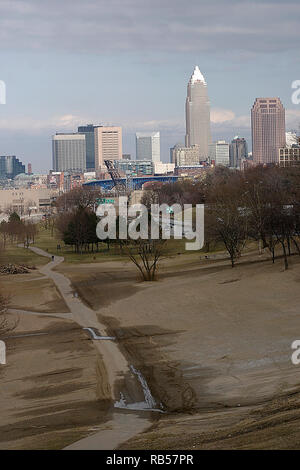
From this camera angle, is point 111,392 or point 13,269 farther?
point 13,269

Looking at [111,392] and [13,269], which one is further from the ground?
[13,269]

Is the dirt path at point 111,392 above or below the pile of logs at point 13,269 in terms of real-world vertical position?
below

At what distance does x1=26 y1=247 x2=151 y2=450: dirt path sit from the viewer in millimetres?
14366

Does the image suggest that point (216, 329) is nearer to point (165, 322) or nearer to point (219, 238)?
point (165, 322)

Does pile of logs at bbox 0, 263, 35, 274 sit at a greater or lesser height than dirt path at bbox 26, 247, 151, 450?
greater

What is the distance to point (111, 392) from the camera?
65.4 feet

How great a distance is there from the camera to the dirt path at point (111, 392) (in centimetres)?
1437

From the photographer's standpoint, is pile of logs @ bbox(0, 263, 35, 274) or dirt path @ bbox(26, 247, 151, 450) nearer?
dirt path @ bbox(26, 247, 151, 450)

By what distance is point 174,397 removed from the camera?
62.7 feet

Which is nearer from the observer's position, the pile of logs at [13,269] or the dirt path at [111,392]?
the dirt path at [111,392]

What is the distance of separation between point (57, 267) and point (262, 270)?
2116 centimetres
